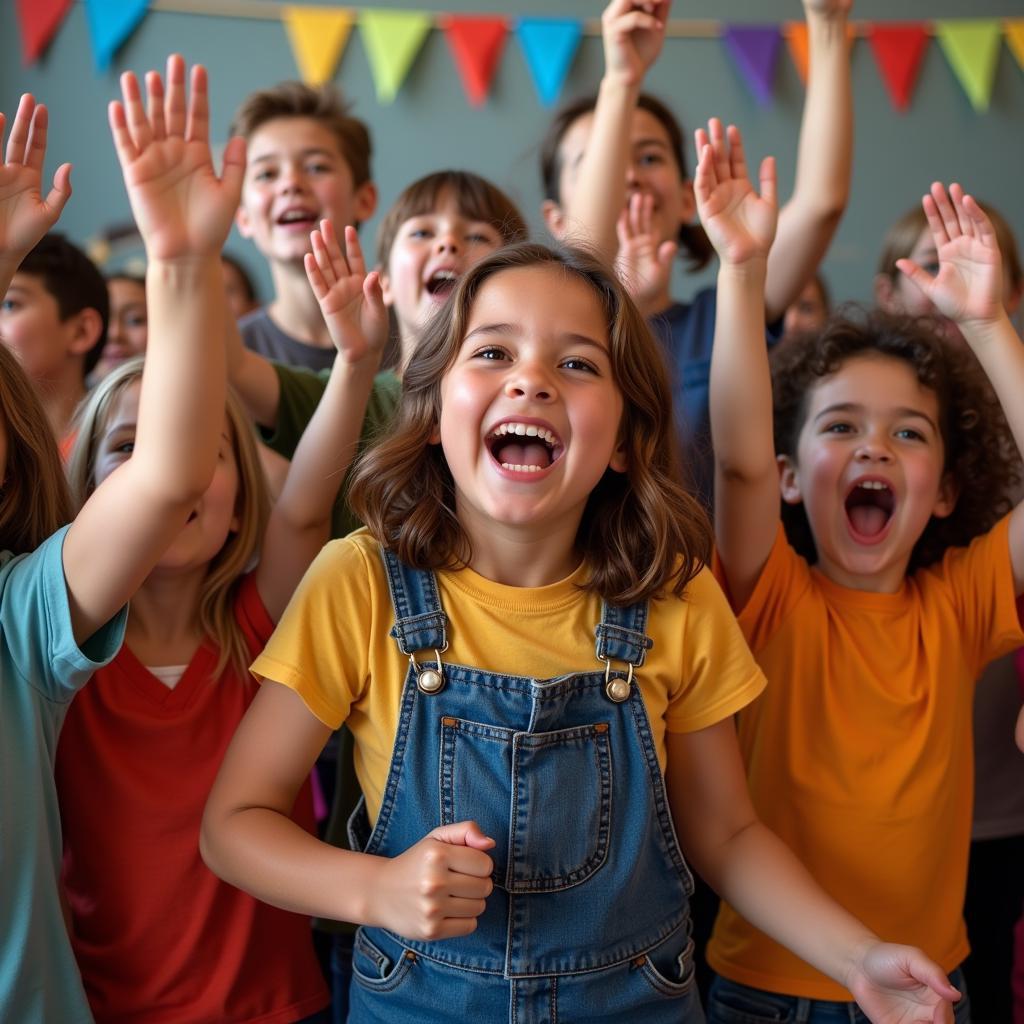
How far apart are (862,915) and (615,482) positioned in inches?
22.5

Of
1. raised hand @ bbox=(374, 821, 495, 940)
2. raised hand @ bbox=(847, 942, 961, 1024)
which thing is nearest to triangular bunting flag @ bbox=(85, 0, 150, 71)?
raised hand @ bbox=(374, 821, 495, 940)

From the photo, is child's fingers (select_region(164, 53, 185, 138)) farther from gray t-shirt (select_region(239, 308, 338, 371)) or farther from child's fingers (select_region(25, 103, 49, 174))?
gray t-shirt (select_region(239, 308, 338, 371))

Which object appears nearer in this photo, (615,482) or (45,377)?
(615,482)

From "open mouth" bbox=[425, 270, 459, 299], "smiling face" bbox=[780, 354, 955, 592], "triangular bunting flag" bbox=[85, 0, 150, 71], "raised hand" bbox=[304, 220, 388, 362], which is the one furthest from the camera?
"triangular bunting flag" bbox=[85, 0, 150, 71]

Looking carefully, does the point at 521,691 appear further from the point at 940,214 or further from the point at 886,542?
the point at 940,214

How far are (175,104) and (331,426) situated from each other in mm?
439

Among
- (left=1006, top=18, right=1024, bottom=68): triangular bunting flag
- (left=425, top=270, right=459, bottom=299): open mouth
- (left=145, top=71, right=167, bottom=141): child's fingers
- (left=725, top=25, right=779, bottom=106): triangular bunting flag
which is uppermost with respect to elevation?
(left=1006, top=18, right=1024, bottom=68): triangular bunting flag

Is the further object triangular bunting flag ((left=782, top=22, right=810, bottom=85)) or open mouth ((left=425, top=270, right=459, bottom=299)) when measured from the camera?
triangular bunting flag ((left=782, top=22, right=810, bottom=85))

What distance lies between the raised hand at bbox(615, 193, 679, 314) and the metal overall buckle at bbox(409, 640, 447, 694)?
2.52 ft

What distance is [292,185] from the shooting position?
2.28 meters

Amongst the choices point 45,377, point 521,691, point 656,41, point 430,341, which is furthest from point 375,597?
point 45,377

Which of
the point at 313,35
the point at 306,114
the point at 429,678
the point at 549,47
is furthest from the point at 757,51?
the point at 429,678

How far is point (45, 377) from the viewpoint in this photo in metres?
2.14

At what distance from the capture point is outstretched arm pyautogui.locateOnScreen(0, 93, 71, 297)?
3.88 ft
